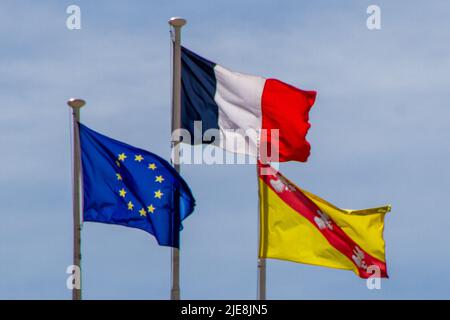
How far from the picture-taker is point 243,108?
4212cm

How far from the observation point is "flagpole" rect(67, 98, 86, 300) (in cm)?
3794

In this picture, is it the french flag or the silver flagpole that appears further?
the french flag

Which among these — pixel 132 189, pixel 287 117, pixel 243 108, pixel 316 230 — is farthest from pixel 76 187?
pixel 316 230

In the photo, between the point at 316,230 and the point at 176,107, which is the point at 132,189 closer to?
the point at 176,107

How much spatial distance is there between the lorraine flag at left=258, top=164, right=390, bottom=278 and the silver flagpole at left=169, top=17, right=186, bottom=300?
2662 millimetres

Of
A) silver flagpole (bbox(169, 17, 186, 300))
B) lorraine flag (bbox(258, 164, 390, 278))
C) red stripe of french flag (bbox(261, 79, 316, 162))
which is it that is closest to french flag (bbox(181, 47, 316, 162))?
red stripe of french flag (bbox(261, 79, 316, 162))

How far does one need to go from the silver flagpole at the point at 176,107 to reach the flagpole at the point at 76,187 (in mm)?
2441

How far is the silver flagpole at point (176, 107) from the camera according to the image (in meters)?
38.8

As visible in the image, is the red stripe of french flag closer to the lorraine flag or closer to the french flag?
the french flag

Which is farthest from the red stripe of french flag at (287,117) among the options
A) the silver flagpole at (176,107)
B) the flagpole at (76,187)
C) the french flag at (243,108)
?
the flagpole at (76,187)

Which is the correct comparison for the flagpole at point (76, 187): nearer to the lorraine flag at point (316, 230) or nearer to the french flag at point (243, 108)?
the french flag at point (243, 108)

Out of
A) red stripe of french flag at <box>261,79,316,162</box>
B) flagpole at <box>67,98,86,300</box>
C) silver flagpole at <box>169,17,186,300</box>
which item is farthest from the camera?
red stripe of french flag at <box>261,79,316,162</box>
